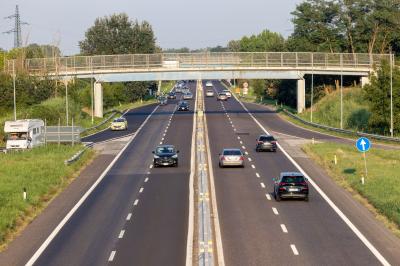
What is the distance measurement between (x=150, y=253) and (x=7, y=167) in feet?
89.9

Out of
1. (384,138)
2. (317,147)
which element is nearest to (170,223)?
(317,147)

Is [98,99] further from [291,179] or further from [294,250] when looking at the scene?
[294,250]

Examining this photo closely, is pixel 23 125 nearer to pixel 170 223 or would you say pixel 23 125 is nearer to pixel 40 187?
pixel 40 187

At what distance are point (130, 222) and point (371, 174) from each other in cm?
1996

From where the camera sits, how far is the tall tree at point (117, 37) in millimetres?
159750

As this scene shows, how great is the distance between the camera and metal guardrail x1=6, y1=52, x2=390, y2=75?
352 ft

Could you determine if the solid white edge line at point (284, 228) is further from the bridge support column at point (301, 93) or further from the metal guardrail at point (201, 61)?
the bridge support column at point (301, 93)

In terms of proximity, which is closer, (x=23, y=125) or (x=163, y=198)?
(x=163, y=198)

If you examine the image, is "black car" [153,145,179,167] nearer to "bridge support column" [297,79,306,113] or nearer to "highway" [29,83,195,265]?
"highway" [29,83,195,265]

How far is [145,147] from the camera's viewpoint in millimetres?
71562

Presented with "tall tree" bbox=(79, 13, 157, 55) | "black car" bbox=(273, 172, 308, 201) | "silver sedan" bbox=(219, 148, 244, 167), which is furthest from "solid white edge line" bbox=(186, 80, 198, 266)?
"tall tree" bbox=(79, 13, 157, 55)

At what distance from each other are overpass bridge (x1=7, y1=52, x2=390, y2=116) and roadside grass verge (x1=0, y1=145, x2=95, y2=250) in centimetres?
3972

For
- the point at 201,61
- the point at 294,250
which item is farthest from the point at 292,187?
the point at 201,61

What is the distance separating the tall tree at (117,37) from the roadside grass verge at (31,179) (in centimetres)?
9282
